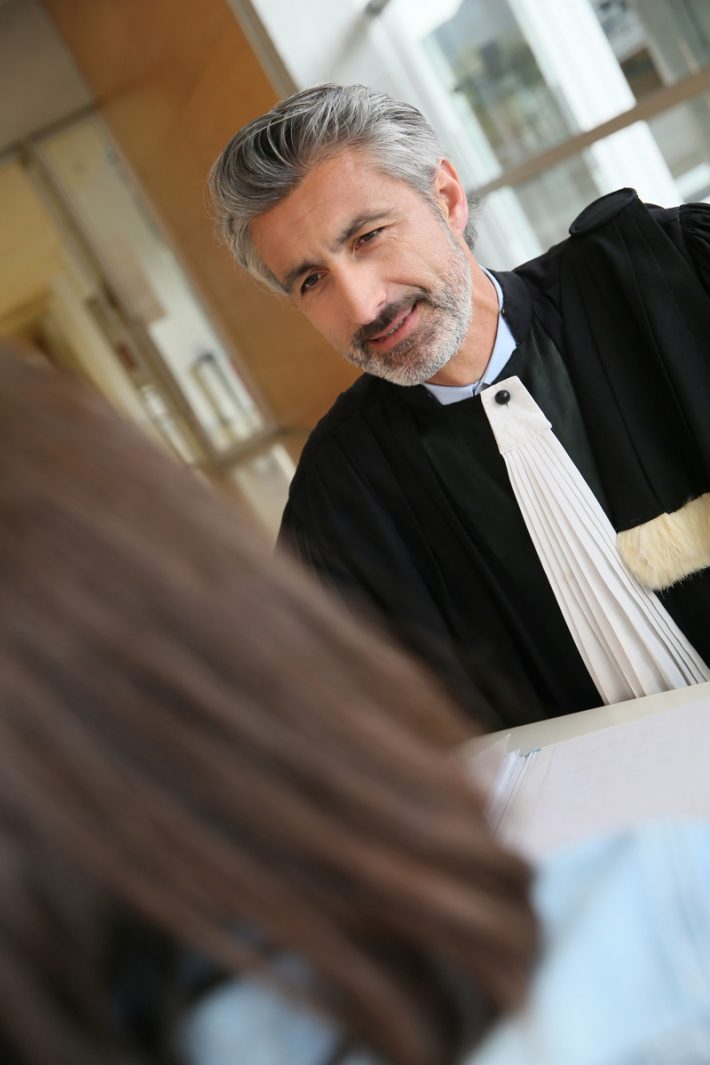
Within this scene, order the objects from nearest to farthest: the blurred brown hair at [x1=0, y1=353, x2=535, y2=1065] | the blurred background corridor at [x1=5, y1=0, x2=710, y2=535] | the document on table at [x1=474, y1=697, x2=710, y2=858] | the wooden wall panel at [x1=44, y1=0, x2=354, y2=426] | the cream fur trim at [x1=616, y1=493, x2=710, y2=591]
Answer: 1. the blurred brown hair at [x1=0, y1=353, x2=535, y2=1065]
2. the document on table at [x1=474, y1=697, x2=710, y2=858]
3. the cream fur trim at [x1=616, y1=493, x2=710, y2=591]
4. the blurred background corridor at [x1=5, y1=0, x2=710, y2=535]
5. the wooden wall panel at [x1=44, y1=0, x2=354, y2=426]

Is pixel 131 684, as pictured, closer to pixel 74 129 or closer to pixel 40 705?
pixel 40 705

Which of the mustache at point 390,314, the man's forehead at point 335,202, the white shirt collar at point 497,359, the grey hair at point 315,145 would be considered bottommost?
the white shirt collar at point 497,359

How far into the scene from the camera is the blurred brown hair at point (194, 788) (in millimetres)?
406

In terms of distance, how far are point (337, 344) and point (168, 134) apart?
261cm

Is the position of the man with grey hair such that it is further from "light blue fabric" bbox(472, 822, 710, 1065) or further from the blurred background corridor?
"light blue fabric" bbox(472, 822, 710, 1065)

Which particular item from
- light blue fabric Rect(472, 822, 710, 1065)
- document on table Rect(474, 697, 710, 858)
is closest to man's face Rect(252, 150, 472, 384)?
document on table Rect(474, 697, 710, 858)

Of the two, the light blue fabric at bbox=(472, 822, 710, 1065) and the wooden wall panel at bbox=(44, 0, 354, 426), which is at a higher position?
the wooden wall panel at bbox=(44, 0, 354, 426)

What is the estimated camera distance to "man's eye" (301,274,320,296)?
6.10 ft

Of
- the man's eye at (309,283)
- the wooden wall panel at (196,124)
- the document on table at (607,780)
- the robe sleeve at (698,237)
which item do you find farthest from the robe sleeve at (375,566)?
the wooden wall panel at (196,124)

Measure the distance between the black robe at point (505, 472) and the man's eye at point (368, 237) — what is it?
0.22m

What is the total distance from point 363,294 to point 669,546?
627 mm

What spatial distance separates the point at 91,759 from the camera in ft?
1.36

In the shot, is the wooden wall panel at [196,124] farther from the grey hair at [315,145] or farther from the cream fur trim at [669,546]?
the cream fur trim at [669,546]

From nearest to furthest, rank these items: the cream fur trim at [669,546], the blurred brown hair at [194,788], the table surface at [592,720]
Result: the blurred brown hair at [194,788]
the table surface at [592,720]
the cream fur trim at [669,546]
